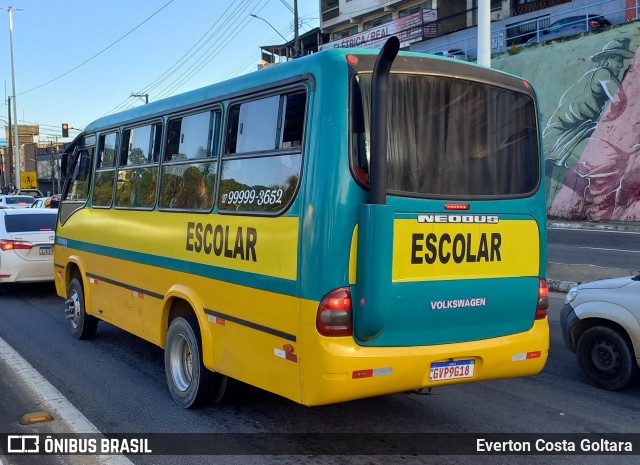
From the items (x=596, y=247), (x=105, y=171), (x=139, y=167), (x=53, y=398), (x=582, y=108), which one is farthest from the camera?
(x=582, y=108)

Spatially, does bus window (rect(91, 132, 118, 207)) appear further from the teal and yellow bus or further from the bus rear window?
the bus rear window

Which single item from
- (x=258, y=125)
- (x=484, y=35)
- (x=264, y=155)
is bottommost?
(x=264, y=155)

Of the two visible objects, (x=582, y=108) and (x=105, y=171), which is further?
(x=582, y=108)

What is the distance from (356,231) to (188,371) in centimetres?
251

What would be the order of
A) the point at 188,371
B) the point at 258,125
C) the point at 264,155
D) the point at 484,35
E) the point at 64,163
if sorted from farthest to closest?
1. the point at 484,35
2. the point at 64,163
3. the point at 188,371
4. the point at 258,125
5. the point at 264,155

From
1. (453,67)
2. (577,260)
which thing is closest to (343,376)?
(453,67)

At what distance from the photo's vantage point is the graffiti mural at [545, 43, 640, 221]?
25.8 m

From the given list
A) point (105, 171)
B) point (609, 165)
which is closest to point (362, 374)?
point (105, 171)

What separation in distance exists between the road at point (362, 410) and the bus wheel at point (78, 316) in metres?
0.94

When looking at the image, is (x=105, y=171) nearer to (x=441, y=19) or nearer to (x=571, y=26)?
(x=571, y=26)

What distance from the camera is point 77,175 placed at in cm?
899

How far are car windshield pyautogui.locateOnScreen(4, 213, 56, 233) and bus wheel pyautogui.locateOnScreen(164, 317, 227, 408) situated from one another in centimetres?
708

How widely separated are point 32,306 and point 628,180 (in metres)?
22.1

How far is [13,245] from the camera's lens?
11.6 m
